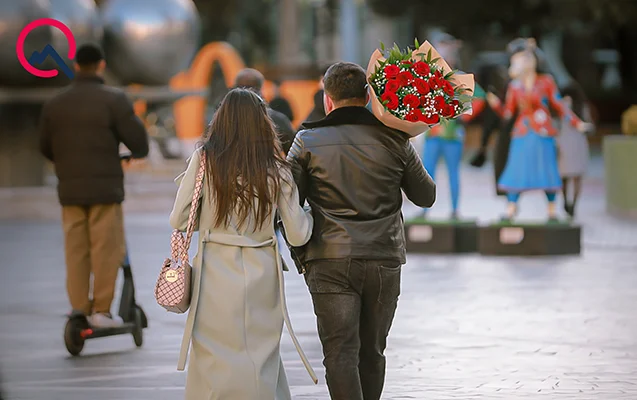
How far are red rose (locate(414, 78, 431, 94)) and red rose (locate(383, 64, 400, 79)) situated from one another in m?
0.10

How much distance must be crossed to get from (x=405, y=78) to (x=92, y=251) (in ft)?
10.8

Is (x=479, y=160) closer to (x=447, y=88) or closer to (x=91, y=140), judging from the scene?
(x=91, y=140)

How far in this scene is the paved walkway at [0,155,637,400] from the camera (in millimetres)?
7796

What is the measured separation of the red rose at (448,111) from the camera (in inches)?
252

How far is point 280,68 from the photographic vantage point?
1362 inches

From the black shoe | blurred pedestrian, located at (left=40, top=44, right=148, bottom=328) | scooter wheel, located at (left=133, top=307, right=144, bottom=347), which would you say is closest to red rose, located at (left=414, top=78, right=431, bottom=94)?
blurred pedestrian, located at (left=40, top=44, right=148, bottom=328)

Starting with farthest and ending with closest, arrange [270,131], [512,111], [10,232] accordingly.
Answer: [10,232]
[512,111]
[270,131]

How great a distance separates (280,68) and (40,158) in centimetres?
1009

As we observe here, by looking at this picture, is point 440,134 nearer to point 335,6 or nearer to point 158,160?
point 158,160

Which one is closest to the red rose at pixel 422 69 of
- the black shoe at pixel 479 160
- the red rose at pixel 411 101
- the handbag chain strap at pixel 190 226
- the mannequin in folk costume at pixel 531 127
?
the red rose at pixel 411 101

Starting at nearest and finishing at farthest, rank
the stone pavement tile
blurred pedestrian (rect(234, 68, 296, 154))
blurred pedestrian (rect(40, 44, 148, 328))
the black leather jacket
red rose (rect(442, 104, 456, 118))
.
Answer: the black leather jacket
red rose (rect(442, 104, 456, 118))
the stone pavement tile
blurred pedestrian (rect(40, 44, 148, 328))
blurred pedestrian (rect(234, 68, 296, 154))

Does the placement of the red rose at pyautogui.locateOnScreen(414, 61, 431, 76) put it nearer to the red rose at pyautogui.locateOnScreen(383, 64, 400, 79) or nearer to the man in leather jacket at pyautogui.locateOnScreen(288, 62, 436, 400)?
the red rose at pyautogui.locateOnScreen(383, 64, 400, 79)

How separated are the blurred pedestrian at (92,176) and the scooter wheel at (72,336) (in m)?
0.10

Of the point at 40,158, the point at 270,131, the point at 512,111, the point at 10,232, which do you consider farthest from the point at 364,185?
the point at 40,158
